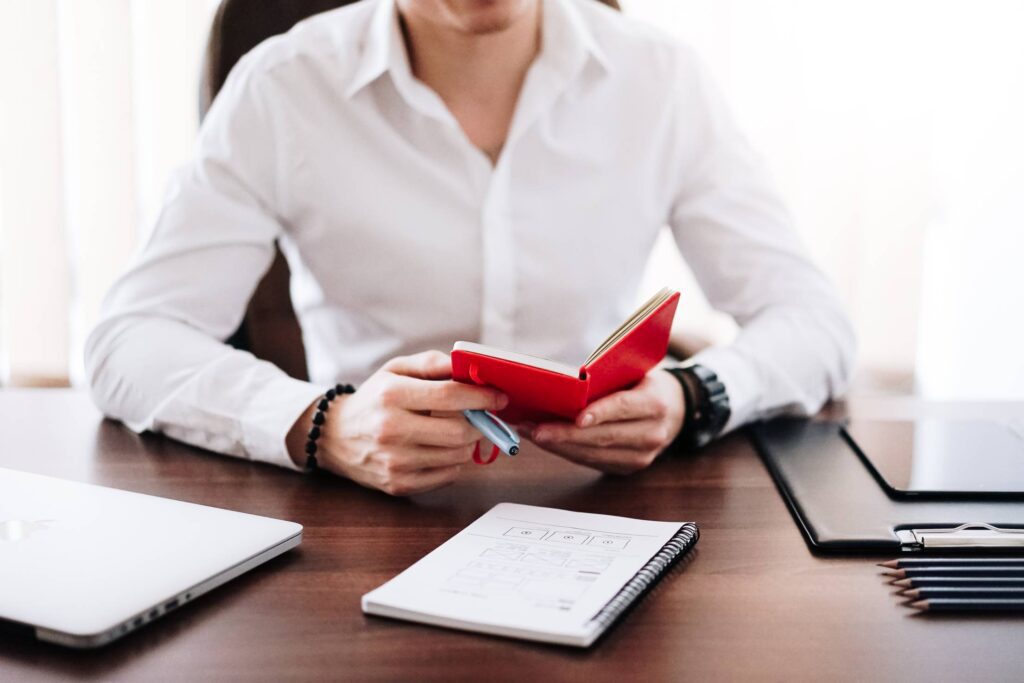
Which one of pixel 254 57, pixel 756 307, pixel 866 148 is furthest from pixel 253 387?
pixel 866 148

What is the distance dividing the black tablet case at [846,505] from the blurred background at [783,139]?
1315 mm

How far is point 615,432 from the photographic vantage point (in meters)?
0.91

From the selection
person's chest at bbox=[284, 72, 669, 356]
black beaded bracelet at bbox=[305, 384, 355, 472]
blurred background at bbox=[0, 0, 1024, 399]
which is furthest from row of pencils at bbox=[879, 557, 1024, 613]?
blurred background at bbox=[0, 0, 1024, 399]

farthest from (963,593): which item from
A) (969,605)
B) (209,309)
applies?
(209,309)

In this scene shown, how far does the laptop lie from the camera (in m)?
0.63

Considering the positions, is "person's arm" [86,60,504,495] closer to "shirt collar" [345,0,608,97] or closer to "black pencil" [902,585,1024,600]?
"shirt collar" [345,0,608,97]

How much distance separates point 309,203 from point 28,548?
2.12 ft

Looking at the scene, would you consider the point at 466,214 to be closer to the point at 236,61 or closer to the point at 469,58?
the point at 469,58

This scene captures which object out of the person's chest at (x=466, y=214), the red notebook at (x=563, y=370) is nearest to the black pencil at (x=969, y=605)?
the red notebook at (x=563, y=370)

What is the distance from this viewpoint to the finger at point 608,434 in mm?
899

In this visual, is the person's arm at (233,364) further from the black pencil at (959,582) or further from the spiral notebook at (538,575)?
the black pencil at (959,582)

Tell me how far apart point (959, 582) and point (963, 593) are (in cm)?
2

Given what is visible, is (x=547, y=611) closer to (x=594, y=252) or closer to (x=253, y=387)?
(x=253, y=387)

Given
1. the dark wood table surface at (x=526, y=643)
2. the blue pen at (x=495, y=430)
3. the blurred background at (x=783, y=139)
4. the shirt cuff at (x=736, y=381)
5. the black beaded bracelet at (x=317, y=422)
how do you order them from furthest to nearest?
the blurred background at (x=783, y=139), the shirt cuff at (x=736, y=381), the black beaded bracelet at (x=317, y=422), the blue pen at (x=495, y=430), the dark wood table surface at (x=526, y=643)
